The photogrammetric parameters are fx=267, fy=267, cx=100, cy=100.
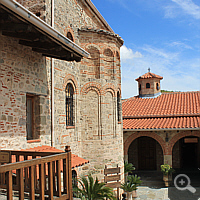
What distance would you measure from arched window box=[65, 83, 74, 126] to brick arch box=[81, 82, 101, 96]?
0.77 metres

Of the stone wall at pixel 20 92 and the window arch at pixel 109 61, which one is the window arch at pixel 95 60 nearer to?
the window arch at pixel 109 61

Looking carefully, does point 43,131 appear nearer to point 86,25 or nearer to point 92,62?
point 92,62

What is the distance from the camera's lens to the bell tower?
67.3 ft

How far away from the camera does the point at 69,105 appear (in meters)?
10.3

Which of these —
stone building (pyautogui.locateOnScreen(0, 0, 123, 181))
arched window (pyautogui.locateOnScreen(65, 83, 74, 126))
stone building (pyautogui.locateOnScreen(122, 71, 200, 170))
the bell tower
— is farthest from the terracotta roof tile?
arched window (pyautogui.locateOnScreen(65, 83, 74, 126))

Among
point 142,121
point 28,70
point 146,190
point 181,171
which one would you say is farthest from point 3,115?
point 181,171

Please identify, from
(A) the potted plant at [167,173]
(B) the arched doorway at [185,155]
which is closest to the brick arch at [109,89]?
(A) the potted plant at [167,173]

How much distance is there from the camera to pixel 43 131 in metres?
8.12

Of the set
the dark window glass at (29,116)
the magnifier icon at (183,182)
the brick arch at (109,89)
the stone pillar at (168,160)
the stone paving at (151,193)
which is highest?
the brick arch at (109,89)

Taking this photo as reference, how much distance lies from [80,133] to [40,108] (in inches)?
127

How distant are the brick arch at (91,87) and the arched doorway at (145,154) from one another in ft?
28.9

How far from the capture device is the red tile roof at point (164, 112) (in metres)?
15.6

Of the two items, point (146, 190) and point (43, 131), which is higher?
point (43, 131)

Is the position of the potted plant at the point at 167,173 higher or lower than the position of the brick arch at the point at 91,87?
lower
